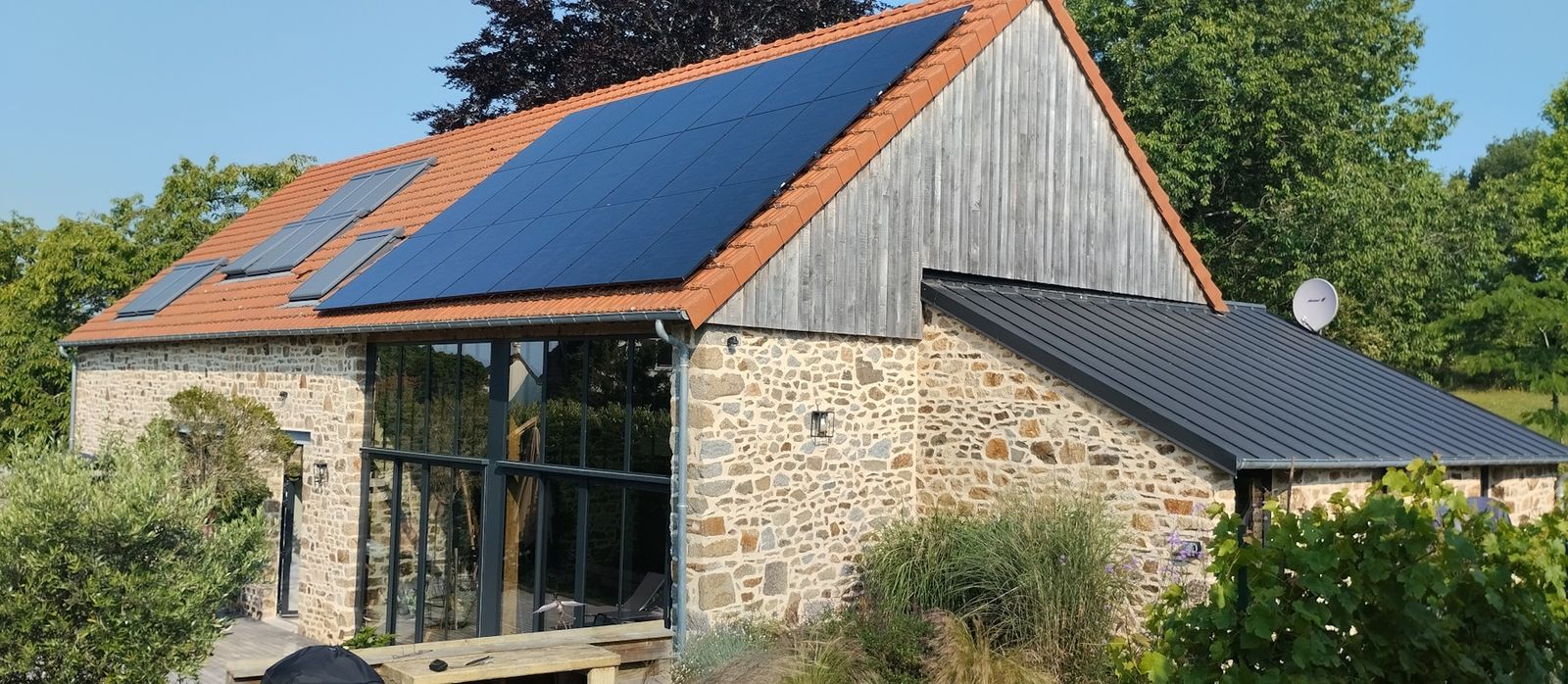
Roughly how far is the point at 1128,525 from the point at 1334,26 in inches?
754

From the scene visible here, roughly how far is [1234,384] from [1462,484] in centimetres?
291

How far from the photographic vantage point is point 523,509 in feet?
37.8

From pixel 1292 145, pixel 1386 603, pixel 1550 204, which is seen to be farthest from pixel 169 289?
pixel 1550 204

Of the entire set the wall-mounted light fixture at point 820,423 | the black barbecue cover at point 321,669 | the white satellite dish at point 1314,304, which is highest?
the white satellite dish at point 1314,304

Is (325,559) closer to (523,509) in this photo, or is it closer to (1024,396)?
(523,509)

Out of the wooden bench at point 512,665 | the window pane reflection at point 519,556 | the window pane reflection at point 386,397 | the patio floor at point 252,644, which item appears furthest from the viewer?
the window pane reflection at point 386,397

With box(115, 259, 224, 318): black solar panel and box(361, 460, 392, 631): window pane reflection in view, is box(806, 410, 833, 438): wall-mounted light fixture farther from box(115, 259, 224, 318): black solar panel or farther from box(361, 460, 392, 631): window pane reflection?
box(115, 259, 224, 318): black solar panel

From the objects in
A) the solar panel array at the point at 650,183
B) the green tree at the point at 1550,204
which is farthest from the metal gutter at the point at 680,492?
the green tree at the point at 1550,204

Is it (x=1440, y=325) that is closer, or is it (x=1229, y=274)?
(x=1229, y=274)

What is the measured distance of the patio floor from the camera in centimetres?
1212

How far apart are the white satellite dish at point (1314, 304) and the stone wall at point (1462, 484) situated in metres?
2.87

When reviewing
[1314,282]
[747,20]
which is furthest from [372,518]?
[747,20]

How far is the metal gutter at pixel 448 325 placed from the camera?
933 centimetres

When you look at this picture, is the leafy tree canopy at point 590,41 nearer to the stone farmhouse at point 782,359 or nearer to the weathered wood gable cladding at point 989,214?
the stone farmhouse at point 782,359
